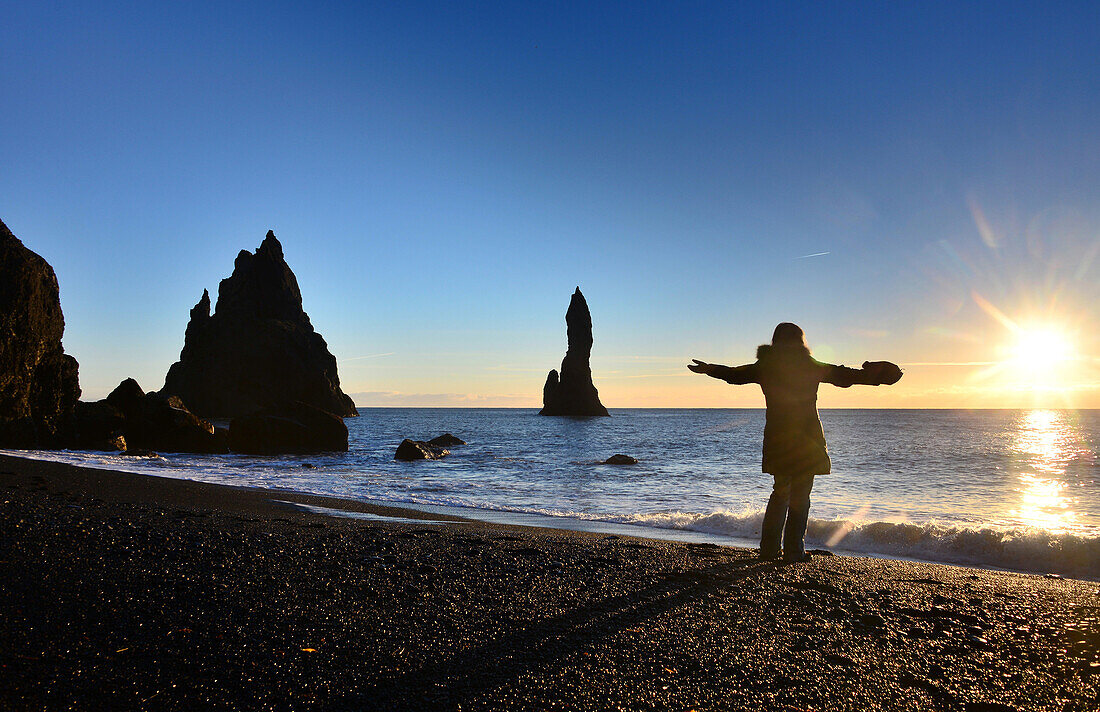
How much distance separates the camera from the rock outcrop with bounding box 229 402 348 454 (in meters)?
30.0

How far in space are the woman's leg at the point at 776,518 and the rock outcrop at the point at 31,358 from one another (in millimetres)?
27137

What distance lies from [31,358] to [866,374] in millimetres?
29608

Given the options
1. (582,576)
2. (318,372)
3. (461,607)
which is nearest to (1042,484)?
(582,576)

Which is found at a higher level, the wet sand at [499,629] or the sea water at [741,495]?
the wet sand at [499,629]

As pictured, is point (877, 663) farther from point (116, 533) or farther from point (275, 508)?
point (275, 508)

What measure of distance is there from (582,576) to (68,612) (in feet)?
12.2

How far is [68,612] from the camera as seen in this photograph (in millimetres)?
3502

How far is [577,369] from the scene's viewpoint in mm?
120438

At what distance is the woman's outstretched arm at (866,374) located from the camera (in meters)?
5.95

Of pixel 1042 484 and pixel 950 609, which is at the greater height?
pixel 950 609

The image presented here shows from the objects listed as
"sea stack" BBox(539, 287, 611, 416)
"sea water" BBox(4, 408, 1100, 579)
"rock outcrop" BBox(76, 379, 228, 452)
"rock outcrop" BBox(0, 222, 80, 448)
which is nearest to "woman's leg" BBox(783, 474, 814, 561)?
"sea water" BBox(4, 408, 1100, 579)

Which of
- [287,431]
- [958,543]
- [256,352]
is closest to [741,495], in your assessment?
[958,543]

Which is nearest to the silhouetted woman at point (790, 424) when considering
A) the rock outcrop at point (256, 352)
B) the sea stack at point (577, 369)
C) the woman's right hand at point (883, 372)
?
the woman's right hand at point (883, 372)

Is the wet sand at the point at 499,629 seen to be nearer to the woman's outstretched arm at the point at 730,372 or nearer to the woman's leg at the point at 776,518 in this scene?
the woman's leg at the point at 776,518
